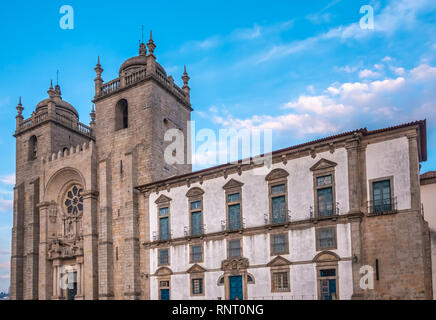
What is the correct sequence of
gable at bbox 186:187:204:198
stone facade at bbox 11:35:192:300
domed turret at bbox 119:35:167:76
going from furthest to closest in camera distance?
1. domed turret at bbox 119:35:167:76
2. stone facade at bbox 11:35:192:300
3. gable at bbox 186:187:204:198

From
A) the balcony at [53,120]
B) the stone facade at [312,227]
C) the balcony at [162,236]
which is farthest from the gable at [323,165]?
the balcony at [53,120]

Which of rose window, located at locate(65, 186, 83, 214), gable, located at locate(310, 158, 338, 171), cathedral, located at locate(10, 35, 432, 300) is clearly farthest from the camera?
rose window, located at locate(65, 186, 83, 214)

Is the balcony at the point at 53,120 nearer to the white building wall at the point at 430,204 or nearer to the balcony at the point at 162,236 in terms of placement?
the balcony at the point at 162,236

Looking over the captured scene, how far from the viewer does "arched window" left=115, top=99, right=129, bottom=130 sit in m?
38.9

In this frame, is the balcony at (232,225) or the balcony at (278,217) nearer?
the balcony at (278,217)

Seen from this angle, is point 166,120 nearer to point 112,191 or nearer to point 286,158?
point 112,191

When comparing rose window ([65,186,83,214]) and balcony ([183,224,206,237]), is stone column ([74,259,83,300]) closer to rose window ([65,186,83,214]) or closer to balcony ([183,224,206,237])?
rose window ([65,186,83,214])

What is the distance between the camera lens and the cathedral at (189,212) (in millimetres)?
23953

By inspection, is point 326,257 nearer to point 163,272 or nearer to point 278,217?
point 278,217

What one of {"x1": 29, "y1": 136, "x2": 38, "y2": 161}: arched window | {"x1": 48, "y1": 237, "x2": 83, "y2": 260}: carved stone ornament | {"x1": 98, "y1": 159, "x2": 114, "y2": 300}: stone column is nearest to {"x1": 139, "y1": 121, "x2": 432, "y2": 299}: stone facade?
{"x1": 98, "y1": 159, "x2": 114, "y2": 300}: stone column

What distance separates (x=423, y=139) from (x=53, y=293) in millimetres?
31820

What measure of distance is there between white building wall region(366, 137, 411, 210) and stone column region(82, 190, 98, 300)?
22329mm

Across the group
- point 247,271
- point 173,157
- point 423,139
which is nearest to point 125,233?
point 173,157
